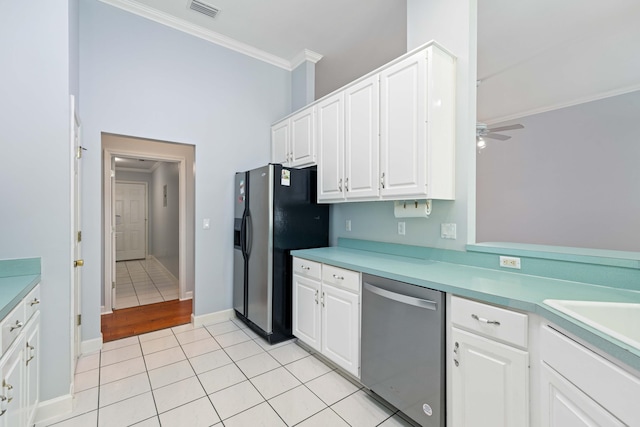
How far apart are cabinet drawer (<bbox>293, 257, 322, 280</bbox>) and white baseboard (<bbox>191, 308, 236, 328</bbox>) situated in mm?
1267

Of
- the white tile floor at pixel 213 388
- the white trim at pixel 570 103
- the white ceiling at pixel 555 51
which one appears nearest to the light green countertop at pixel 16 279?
the white tile floor at pixel 213 388

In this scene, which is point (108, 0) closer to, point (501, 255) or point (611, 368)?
point (501, 255)

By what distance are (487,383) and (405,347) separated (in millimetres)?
436

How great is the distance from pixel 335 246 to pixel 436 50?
2.00 m

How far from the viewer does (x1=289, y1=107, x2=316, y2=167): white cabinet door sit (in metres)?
2.86

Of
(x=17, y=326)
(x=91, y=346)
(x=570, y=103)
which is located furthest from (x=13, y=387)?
(x=570, y=103)

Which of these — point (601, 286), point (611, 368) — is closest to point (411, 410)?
point (611, 368)

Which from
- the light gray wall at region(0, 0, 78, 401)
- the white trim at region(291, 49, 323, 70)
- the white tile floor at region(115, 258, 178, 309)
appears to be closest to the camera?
the light gray wall at region(0, 0, 78, 401)

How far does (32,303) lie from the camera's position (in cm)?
148

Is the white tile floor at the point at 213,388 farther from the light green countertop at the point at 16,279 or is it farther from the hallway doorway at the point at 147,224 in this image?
the light green countertop at the point at 16,279

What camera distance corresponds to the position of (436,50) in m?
1.85

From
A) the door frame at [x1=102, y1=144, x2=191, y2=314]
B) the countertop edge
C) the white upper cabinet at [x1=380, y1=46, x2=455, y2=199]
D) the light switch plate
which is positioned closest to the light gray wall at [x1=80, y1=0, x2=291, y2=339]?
the door frame at [x1=102, y1=144, x2=191, y2=314]

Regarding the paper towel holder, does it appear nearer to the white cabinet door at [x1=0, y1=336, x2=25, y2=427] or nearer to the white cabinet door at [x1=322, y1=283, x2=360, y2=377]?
the white cabinet door at [x1=322, y1=283, x2=360, y2=377]

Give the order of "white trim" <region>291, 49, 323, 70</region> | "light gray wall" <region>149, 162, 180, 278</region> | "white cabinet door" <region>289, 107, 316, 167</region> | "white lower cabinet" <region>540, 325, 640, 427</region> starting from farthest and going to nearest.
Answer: "light gray wall" <region>149, 162, 180, 278</region>, "white trim" <region>291, 49, 323, 70</region>, "white cabinet door" <region>289, 107, 316, 167</region>, "white lower cabinet" <region>540, 325, 640, 427</region>
